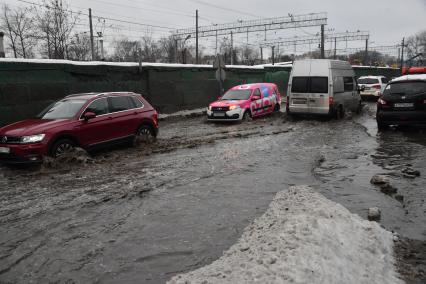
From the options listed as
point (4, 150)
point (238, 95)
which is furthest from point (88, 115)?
point (238, 95)

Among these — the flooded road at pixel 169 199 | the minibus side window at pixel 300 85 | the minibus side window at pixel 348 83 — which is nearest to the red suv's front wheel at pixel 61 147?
the flooded road at pixel 169 199

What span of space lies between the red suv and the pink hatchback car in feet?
16.0

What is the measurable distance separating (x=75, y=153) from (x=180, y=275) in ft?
19.1

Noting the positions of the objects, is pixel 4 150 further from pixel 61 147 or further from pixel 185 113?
pixel 185 113

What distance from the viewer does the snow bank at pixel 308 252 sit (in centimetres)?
325

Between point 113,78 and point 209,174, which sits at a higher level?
point 113,78

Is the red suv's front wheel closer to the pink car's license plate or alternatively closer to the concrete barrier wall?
the pink car's license plate

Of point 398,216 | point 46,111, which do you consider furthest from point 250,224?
point 46,111

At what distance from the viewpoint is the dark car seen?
432 inches

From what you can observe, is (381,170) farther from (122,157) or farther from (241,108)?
(241,108)

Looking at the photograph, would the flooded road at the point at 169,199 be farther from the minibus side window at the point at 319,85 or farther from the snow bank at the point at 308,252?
the minibus side window at the point at 319,85

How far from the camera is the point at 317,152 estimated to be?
9.56 m

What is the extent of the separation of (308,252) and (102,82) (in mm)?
13578

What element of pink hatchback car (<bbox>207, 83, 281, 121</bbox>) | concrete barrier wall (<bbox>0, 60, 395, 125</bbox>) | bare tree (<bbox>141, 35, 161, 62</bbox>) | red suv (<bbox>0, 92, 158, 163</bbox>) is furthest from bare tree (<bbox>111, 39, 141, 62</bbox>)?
red suv (<bbox>0, 92, 158, 163</bbox>)
